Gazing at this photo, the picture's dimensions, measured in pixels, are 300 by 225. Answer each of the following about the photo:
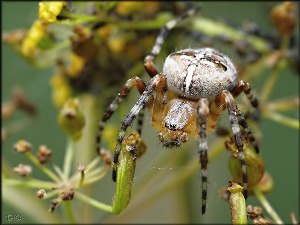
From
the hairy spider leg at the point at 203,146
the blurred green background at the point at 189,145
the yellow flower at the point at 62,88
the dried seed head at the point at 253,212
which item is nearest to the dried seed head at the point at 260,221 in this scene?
the dried seed head at the point at 253,212

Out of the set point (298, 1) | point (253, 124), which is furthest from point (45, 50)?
point (298, 1)

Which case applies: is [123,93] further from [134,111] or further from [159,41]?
[159,41]

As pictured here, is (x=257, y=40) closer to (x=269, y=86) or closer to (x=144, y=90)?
(x=269, y=86)

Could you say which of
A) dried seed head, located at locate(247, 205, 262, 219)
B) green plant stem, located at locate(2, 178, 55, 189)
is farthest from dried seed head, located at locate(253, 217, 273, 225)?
green plant stem, located at locate(2, 178, 55, 189)

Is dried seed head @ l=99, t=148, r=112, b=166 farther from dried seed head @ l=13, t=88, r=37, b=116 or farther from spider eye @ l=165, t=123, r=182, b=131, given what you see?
dried seed head @ l=13, t=88, r=37, b=116

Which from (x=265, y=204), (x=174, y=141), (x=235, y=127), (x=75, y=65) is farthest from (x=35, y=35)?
(x=265, y=204)

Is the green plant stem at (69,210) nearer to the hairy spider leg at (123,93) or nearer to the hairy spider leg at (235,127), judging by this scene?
the hairy spider leg at (123,93)

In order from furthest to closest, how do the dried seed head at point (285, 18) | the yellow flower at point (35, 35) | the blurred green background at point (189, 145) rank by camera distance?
1. the blurred green background at point (189, 145)
2. the dried seed head at point (285, 18)
3. the yellow flower at point (35, 35)
